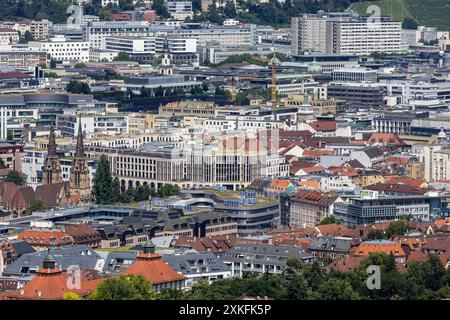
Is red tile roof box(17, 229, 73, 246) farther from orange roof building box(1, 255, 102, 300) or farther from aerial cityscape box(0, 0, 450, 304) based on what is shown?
orange roof building box(1, 255, 102, 300)

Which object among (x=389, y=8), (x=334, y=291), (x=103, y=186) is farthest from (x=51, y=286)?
(x=389, y=8)

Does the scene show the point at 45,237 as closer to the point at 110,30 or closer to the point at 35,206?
the point at 35,206

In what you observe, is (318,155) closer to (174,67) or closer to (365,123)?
(365,123)

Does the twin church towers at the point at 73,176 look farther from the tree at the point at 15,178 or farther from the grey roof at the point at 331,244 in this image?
the grey roof at the point at 331,244

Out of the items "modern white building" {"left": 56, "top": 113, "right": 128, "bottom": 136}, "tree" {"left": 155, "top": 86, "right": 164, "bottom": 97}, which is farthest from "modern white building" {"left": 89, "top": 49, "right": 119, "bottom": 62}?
"modern white building" {"left": 56, "top": 113, "right": 128, "bottom": 136}

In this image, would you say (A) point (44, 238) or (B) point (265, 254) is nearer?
(B) point (265, 254)
